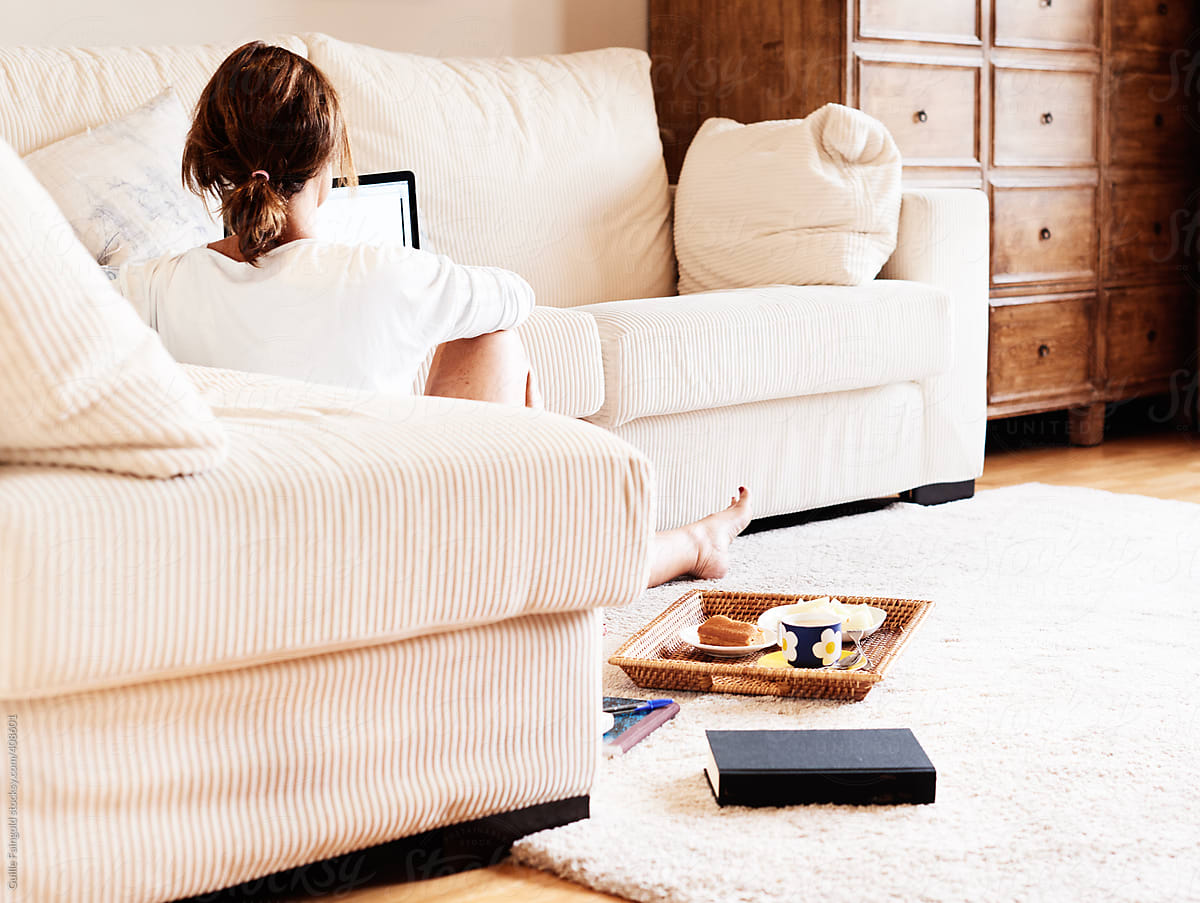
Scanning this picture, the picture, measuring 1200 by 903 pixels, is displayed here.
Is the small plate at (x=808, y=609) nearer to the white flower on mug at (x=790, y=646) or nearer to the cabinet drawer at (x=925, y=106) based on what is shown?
the white flower on mug at (x=790, y=646)

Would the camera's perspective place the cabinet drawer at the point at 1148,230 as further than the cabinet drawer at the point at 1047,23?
Yes

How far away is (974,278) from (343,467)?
219 cm

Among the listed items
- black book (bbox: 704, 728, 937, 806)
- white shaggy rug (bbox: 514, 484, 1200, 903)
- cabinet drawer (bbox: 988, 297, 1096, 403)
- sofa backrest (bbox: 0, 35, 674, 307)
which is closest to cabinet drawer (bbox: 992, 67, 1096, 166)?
cabinet drawer (bbox: 988, 297, 1096, 403)

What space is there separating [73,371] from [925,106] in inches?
108

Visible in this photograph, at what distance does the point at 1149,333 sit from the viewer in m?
3.86

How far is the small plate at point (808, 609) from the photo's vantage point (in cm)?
175

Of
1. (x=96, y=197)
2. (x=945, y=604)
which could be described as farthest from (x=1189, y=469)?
(x=96, y=197)

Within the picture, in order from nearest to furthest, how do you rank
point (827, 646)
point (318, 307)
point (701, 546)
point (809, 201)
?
point (318, 307)
point (827, 646)
point (701, 546)
point (809, 201)

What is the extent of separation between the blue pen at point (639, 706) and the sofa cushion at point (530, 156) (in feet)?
4.74

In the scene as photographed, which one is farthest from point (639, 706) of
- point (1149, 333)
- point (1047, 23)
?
point (1149, 333)

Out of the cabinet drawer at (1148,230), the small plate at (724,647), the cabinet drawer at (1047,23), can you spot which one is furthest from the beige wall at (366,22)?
the small plate at (724,647)

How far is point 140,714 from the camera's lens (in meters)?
1.02

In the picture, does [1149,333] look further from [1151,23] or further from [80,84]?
[80,84]

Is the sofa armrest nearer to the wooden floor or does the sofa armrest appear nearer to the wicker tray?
the wooden floor
